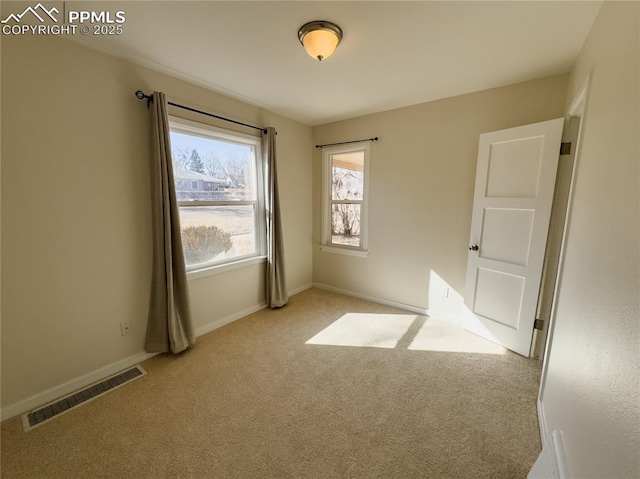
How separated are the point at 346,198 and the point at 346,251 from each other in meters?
0.75

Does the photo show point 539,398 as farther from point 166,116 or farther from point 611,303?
point 166,116

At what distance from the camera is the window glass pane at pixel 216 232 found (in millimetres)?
2625

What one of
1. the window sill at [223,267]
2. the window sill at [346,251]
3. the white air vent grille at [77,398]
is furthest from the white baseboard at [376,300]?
the white air vent grille at [77,398]

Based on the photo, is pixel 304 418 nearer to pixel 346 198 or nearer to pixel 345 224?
pixel 345 224

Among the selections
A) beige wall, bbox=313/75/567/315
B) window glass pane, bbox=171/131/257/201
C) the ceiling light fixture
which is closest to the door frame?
beige wall, bbox=313/75/567/315

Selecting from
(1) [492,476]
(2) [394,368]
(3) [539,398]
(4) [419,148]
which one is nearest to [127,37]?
(4) [419,148]

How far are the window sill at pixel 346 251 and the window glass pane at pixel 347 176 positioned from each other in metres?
0.72

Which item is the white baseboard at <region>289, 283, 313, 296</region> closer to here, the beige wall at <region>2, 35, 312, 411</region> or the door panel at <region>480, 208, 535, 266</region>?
the beige wall at <region>2, 35, 312, 411</region>

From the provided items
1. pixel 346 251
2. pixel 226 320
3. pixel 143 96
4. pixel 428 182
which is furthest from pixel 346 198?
pixel 143 96

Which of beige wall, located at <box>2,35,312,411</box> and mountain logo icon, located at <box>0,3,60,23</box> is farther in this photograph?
beige wall, located at <box>2,35,312,411</box>

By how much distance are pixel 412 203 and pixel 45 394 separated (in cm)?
359

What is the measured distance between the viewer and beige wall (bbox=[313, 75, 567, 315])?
2.53m

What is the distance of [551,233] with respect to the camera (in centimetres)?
220

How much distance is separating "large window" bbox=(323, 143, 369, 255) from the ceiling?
1006mm
